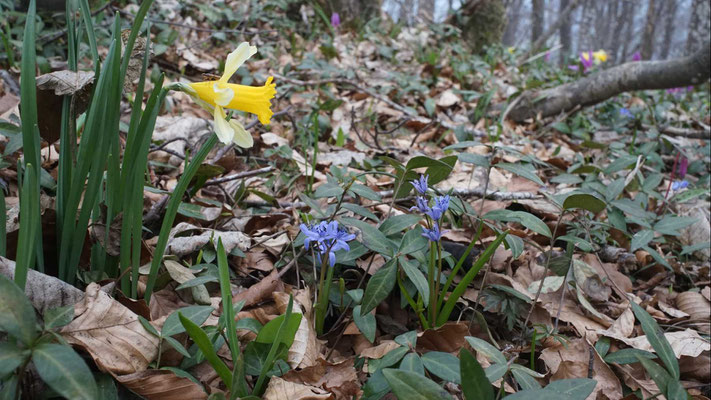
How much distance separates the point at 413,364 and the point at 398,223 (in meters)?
0.34

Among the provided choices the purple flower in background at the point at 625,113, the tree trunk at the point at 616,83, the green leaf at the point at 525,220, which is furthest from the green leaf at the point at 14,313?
the purple flower in background at the point at 625,113

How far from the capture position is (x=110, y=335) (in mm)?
848

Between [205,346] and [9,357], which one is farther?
[205,346]

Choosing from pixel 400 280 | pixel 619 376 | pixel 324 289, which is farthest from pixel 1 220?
pixel 619 376

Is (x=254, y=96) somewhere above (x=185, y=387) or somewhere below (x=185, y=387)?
above

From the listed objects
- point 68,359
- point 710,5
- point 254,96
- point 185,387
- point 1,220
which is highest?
point 710,5

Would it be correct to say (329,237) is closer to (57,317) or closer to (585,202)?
(57,317)

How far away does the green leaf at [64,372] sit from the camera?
599 millimetres

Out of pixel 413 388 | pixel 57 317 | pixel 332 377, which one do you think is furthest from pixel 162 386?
pixel 413 388

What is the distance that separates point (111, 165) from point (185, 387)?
42cm

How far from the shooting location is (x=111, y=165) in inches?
35.4

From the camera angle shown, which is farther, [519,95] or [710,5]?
[710,5]

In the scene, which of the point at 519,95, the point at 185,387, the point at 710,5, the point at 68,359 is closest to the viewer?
A: the point at 68,359

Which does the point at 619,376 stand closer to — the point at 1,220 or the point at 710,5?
the point at 1,220
